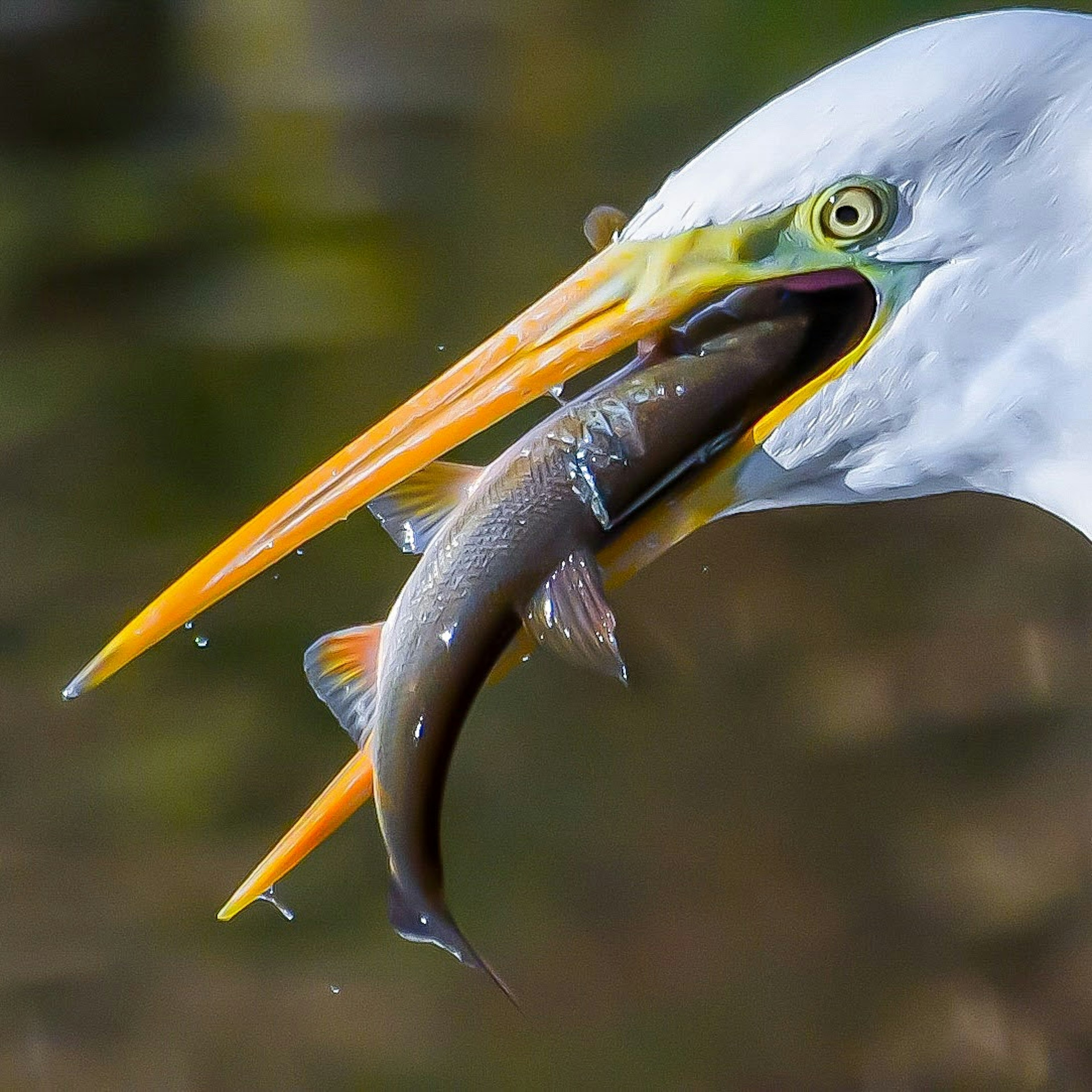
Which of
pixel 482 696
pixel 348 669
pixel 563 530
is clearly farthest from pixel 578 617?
pixel 482 696

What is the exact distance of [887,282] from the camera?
58 cm

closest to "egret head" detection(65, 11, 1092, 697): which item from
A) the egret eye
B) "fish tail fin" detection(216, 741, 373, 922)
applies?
the egret eye

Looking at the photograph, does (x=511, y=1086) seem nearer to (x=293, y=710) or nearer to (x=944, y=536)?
(x=293, y=710)

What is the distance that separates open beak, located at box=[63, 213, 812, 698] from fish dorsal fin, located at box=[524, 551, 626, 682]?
0.30ft

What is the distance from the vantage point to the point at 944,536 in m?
1.67

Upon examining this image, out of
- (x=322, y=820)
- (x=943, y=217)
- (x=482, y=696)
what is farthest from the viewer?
(x=482, y=696)

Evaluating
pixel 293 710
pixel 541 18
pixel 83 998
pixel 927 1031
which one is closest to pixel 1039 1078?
pixel 927 1031

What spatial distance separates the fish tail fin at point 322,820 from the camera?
74 cm

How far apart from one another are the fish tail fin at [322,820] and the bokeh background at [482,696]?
765mm

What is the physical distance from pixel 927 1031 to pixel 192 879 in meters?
0.94

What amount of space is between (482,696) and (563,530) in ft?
3.33

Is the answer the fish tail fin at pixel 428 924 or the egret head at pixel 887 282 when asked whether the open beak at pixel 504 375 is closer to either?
the egret head at pixel 887 282

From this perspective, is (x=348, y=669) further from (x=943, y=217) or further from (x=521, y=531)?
(x=943, y=217)

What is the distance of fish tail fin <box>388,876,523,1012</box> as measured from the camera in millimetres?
604
